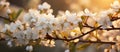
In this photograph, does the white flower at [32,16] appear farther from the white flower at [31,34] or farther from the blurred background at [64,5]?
the blurred background at [64,5]

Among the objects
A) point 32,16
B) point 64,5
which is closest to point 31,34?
point 32,16

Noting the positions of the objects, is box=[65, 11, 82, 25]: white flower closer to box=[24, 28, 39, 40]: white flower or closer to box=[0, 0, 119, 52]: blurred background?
box=[24, 28, 39, 40]: white flower

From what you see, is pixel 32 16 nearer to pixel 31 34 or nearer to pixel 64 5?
pixel 31 34


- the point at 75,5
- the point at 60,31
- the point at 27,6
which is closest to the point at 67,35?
the point at 60,31

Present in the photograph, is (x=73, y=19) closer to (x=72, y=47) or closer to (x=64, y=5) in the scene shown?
(x=72, y=47)

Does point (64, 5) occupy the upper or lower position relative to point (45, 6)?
lower

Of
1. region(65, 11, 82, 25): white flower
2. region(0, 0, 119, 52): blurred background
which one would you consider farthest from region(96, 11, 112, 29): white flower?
region(0, 0, 119, 52): blurred background

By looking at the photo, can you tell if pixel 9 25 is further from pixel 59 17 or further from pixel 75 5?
pixel 75 5

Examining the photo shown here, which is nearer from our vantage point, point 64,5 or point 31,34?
point 31,34

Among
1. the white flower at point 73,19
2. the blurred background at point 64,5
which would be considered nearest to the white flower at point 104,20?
the white flower at point 73,19

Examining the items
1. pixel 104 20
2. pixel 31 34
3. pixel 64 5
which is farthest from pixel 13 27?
pixel 64 5

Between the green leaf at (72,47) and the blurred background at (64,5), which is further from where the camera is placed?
the blurred background at (64,5)
